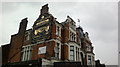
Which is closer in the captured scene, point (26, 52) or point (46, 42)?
point (46, 42)

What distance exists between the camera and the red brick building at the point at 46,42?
22.0 metres

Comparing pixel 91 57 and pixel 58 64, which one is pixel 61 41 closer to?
pixel 58 64

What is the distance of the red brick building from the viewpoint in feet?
72.1

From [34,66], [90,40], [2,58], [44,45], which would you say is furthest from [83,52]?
[2,58]

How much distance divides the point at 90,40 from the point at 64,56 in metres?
14.2

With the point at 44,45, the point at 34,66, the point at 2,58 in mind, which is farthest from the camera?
the point at 2,58

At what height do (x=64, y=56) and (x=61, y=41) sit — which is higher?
(x=61, y=41)

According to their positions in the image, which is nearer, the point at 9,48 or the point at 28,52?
the point at 28,52

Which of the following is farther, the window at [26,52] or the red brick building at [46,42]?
the window at [26,52]

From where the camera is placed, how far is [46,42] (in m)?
22.5

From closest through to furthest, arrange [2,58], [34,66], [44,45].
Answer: [34,66], [44,45], [2,58]

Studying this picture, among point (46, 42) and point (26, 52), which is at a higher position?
point (46, 42)

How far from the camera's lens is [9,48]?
2894cm

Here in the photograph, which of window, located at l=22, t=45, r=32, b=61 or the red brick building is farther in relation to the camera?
window, located at l=22, t=45, r=32, b=61
